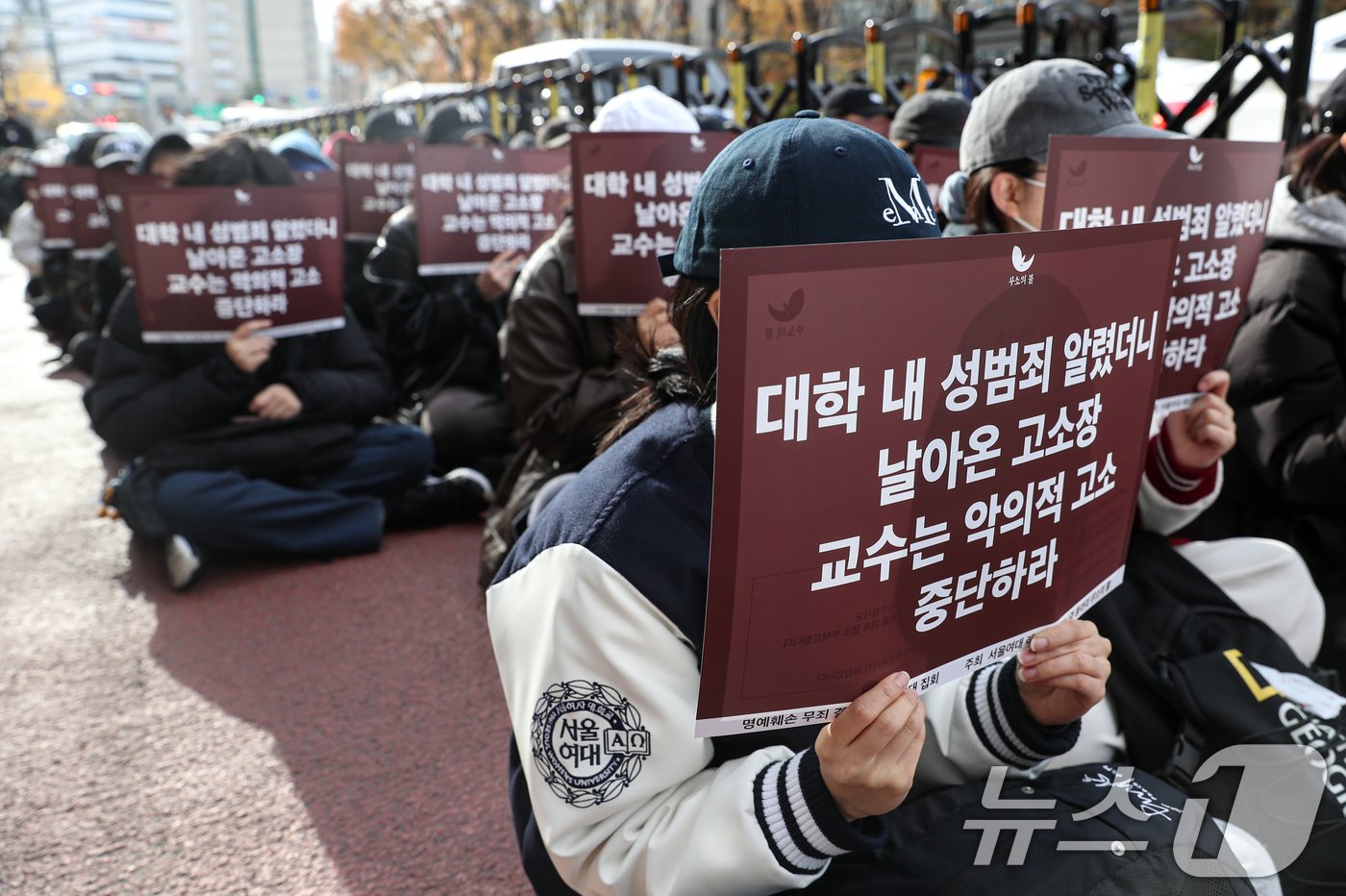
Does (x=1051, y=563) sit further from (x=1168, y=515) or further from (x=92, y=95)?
(x=92, y=95)

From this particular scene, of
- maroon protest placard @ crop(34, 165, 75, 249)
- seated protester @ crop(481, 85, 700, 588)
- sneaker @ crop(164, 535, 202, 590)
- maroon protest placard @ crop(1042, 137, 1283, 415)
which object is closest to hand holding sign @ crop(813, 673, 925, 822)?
maroon protest placard @ crop(1042, 137, 1283, 415)

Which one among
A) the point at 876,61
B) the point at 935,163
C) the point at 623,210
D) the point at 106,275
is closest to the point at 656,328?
the point at 623,210

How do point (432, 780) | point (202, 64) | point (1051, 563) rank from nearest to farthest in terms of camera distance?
point (1051, 563), point (432, 780), point (202, 64)

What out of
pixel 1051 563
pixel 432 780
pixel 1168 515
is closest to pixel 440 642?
pixel 432 780

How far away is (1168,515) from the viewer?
228 cm

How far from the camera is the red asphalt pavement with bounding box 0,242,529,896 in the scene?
2.40m

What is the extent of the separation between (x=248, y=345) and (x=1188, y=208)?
10.0 ft

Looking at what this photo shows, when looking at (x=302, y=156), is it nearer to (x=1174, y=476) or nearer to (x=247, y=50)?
(x=1174, y=476)

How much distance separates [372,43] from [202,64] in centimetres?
7073

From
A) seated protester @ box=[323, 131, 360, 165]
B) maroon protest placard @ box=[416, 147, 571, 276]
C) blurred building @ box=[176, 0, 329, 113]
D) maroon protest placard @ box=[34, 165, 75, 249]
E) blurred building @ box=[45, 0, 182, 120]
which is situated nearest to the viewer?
maroon protest placard @ box=[416, 147, 571, 276]

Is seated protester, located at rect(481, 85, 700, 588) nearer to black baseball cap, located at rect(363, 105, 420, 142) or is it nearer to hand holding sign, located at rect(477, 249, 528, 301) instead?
hand holding sign, located at rect(477, 249, 528, 301)

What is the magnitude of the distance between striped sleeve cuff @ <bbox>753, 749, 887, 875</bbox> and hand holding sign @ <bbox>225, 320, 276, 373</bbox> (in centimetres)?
308

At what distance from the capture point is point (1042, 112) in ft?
7.54

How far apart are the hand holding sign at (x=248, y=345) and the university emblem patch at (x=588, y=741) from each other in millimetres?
2906
